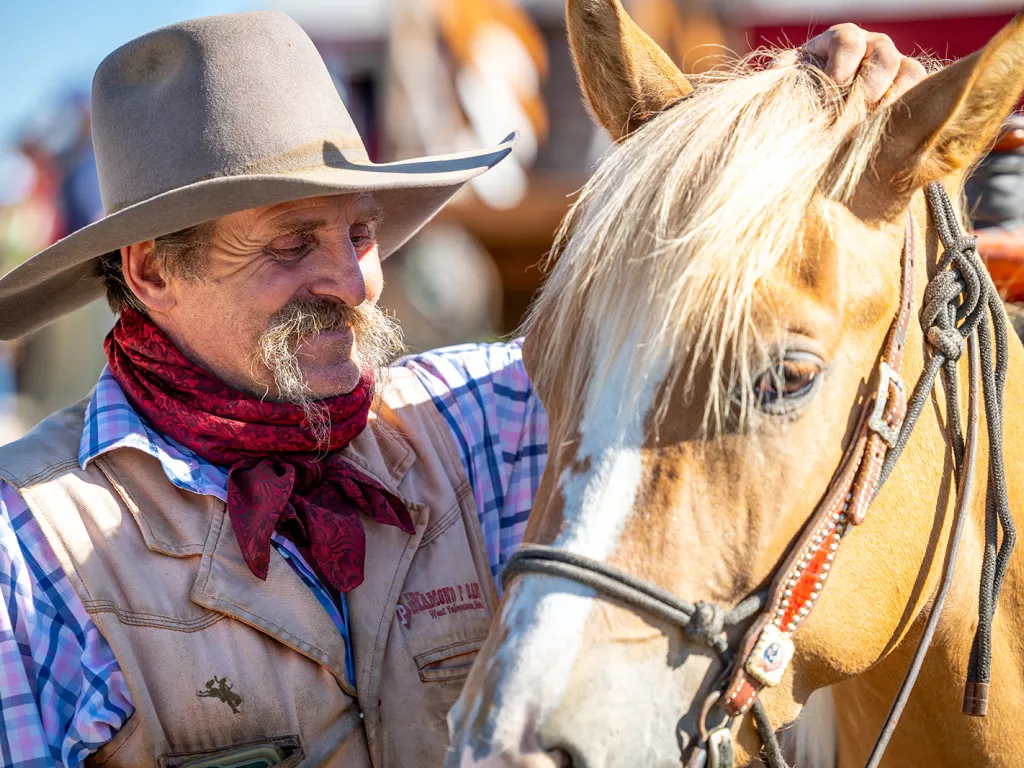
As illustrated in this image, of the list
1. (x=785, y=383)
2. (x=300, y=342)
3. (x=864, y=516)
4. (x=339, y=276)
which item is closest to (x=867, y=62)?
(x=785, y=383)

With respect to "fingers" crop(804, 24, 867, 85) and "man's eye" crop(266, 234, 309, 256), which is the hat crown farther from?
"fingers" crop(804, 24, 867, 85)

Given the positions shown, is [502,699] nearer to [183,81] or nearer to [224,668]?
[224,668]

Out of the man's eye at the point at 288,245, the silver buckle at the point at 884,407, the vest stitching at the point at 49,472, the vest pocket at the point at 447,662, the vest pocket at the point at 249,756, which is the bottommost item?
the vest pocket at the point at 447,662

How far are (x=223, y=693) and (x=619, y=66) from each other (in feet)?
4.74

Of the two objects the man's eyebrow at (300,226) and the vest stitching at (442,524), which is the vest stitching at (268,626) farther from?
the man's eyebrow at (300,226)

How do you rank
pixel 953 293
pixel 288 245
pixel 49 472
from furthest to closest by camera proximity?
pixel 288 245, pixel 49 472, pixel 953 293

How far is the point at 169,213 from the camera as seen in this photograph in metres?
1.97

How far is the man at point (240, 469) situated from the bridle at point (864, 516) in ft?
1.33

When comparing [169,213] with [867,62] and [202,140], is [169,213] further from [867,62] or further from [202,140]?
[867,62]

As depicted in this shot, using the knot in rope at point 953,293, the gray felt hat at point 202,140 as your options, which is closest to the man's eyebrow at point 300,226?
the gray felt hat at point 202,140

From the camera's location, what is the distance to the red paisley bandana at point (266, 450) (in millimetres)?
1984

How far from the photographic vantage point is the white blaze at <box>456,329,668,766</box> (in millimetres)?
1300

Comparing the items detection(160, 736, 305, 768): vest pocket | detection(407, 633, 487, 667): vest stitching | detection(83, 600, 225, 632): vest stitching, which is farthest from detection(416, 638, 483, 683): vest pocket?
detection(83, 600, 225, 632): vest stitching

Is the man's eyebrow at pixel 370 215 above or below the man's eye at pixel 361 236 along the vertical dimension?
above
